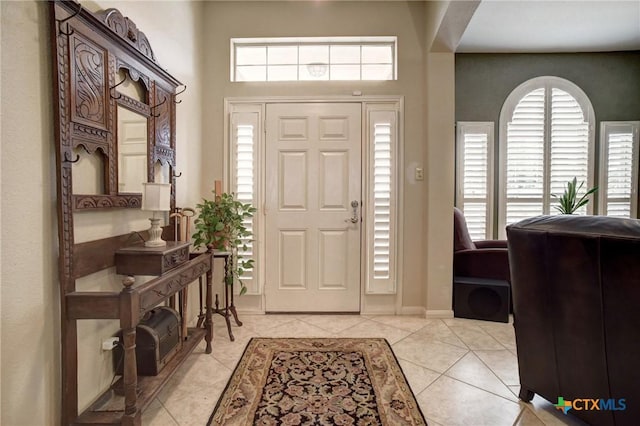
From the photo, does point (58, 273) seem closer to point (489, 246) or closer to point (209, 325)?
point (209, 325)

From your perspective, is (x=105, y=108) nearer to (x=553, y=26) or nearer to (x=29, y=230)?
(x=29, y=230)

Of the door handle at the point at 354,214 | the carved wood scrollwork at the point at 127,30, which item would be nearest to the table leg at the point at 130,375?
the carved wood scrollwork at the point at 127,30

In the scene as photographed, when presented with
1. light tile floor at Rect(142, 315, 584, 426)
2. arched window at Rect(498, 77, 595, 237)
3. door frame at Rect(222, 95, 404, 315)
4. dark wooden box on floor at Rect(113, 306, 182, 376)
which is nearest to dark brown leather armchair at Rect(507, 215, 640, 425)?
light tile floor at Rect(142, 315, 584, 426)

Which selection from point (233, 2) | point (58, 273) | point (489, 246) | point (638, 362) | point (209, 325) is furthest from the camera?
point (489, 246)

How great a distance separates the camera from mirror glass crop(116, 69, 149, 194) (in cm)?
181

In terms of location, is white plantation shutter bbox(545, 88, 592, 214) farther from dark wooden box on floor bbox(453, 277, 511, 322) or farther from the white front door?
the white front door

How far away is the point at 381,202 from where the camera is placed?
3133 mm

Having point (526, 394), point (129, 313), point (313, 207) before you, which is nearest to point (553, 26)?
point (313, 207)

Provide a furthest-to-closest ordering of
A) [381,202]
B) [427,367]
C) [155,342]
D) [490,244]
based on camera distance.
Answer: [490,244] < [381,202] < [427,367] < [155,342]

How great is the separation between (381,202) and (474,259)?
1.10m

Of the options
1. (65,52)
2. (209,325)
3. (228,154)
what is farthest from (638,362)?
(228,154)

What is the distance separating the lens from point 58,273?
142cm

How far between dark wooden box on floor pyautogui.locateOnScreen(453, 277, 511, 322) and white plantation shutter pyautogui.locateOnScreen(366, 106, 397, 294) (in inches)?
25.4

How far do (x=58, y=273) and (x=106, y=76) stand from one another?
3.39 feet
